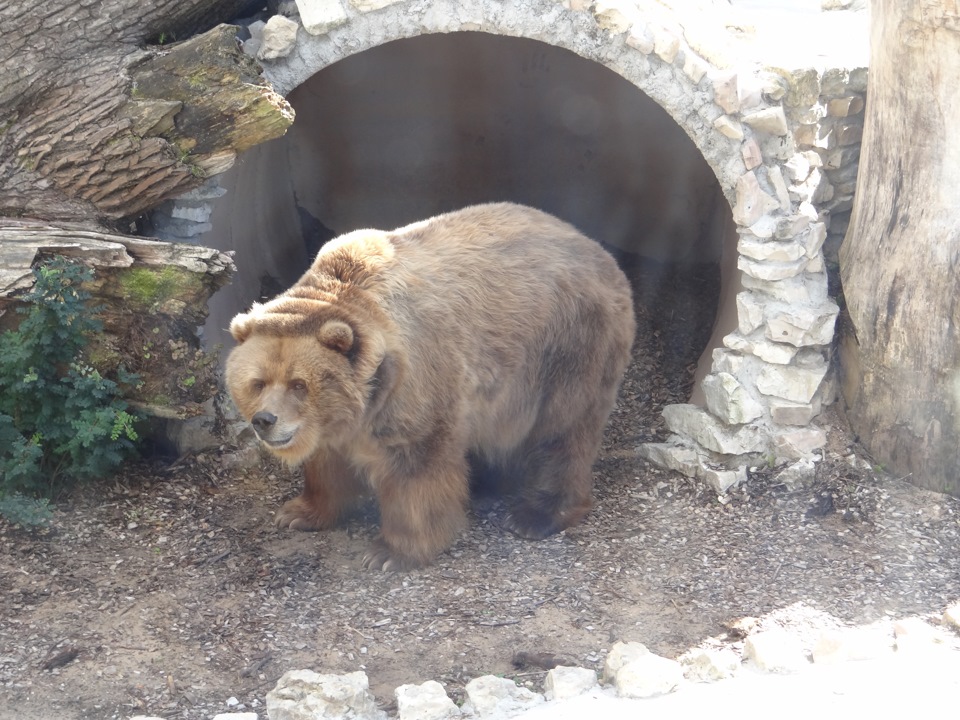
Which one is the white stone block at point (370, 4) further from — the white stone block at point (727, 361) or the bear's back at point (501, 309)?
the white stone block at point (727, 361)

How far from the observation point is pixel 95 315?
5.03 metres

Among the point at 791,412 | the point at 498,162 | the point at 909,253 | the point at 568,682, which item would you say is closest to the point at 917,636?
the point at 568,682

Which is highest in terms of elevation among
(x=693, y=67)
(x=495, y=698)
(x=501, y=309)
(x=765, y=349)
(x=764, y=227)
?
(x=693, y=67)

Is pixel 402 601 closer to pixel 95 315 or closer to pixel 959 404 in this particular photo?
pixel 95 315

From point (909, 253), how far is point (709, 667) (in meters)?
2.57

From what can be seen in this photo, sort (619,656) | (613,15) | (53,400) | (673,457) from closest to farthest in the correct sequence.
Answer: (619,656) < (53,400) < (613,15) < (673,457)

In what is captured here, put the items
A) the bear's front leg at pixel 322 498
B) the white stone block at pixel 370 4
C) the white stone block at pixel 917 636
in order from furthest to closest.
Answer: the white stone block at pixel 370 4, the bear's front leg at pixel 322 498, the white stone block at pixel 917 636

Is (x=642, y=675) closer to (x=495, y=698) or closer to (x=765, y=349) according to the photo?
(x=495, y=698)

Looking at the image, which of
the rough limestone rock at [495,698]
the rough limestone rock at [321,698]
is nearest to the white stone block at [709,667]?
the rough limestone rock at [495,698]

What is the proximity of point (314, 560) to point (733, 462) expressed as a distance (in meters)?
2.39

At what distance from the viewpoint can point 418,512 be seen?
484cm

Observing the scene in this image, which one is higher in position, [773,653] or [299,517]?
[773,653]

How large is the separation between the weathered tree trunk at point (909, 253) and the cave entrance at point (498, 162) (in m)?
2.15

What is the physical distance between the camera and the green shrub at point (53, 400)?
187 inches
